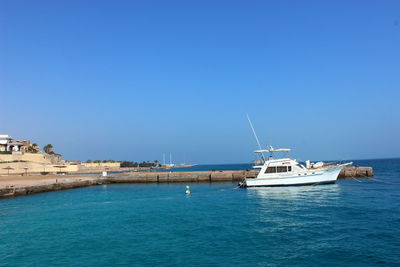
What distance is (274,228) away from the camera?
16016 mm

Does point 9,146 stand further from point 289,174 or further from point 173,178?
point 289,174

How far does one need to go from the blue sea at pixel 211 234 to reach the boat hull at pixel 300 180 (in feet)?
29.0

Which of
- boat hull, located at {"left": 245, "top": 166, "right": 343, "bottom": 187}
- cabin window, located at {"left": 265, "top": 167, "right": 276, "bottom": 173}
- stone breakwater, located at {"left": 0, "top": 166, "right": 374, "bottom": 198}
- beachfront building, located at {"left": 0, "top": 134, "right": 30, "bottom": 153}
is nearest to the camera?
boat hull, located at {"left": 245, "top": 166, "right": 343, "bottom": 187}

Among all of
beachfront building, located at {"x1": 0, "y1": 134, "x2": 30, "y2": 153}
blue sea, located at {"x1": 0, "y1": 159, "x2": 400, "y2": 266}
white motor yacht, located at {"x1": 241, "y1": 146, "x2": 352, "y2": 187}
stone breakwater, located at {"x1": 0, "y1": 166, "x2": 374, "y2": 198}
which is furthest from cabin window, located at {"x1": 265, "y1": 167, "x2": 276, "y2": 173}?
beachfront building, located at {"x1": 0, "y1": 134, "x2": 30, "y2": 153}

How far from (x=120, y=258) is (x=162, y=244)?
239cm

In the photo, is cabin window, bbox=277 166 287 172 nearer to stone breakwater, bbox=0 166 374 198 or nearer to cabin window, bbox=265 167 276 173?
cabin window, bbox=265 167 276 173

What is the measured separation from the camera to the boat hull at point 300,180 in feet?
113

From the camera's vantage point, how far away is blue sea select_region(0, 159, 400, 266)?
11.6 m

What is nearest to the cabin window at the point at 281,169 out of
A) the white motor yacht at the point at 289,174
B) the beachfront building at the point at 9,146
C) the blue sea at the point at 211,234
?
the white motor yacht at the point at 289,174

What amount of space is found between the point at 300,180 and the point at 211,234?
22978 mm

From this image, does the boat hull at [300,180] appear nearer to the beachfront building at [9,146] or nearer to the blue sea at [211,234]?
the blue sea at [211,234]

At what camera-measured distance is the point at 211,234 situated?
591 inches

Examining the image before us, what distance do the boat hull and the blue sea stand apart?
348 inches

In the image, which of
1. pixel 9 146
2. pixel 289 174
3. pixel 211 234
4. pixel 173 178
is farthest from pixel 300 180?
pixel 9 146
